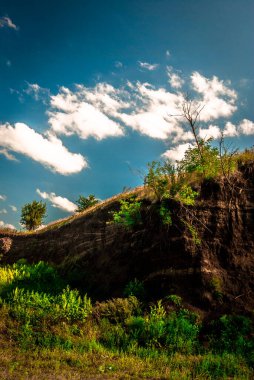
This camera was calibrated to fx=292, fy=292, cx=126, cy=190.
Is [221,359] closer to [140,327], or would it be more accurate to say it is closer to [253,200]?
[140,327]

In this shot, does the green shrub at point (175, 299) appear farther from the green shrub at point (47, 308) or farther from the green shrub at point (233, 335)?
the green shrub at point (47, 308)

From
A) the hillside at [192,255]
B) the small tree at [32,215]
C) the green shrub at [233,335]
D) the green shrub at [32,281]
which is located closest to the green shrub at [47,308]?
the green shrub at [32,281]

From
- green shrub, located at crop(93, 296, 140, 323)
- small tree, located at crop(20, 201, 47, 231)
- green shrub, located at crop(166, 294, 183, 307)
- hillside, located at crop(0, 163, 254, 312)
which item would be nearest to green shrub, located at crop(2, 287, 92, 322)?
green shrub, located at crop(93, 296, 140, 323)

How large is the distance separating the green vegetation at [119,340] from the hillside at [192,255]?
2.71 ft

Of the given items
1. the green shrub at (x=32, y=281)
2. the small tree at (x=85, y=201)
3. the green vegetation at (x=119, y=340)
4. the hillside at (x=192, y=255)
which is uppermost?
the small tree at (x=85, y=201)

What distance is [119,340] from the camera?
7.93 metres

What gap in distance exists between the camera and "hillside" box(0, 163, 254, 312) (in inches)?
375

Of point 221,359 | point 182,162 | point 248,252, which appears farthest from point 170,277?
point 182,162

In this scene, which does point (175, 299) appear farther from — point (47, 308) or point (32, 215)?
point (32, 215)

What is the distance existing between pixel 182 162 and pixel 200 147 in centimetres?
117

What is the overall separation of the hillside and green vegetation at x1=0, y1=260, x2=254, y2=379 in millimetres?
827

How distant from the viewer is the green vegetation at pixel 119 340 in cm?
617

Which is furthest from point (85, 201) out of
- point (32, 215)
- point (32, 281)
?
point (32, 281)

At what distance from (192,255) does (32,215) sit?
38.8 m
